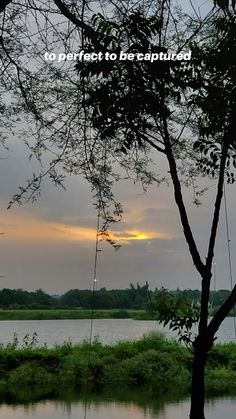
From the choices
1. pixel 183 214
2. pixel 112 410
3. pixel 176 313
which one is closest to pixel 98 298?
pixel 176 313

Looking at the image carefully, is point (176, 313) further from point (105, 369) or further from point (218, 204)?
point (105, 369)

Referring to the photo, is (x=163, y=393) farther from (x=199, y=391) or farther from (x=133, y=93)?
(x=133, y=93)

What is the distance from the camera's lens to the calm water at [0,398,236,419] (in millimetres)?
4363

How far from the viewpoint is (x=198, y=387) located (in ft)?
6.80

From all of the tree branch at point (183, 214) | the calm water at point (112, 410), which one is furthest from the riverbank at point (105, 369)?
the tree branch at point (183, 214)

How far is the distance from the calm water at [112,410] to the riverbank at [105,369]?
24.2 inches

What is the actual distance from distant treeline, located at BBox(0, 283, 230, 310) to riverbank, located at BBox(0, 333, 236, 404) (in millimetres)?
2651

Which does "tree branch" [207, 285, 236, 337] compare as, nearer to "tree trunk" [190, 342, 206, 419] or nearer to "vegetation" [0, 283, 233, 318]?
"tree trunk" [190, 342, 206, 419]

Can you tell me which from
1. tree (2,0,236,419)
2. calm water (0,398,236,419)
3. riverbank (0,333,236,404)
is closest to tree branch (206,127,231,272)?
tree (2,0,236,419)

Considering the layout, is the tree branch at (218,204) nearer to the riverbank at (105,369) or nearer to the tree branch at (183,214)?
the tree branch at (183,214)

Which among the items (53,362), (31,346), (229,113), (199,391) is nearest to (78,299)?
(199,391)

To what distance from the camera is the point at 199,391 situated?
2.07 meters

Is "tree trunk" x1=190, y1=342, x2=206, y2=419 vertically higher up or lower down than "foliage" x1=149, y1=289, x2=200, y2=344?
lower down

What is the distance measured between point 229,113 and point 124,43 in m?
0.45
